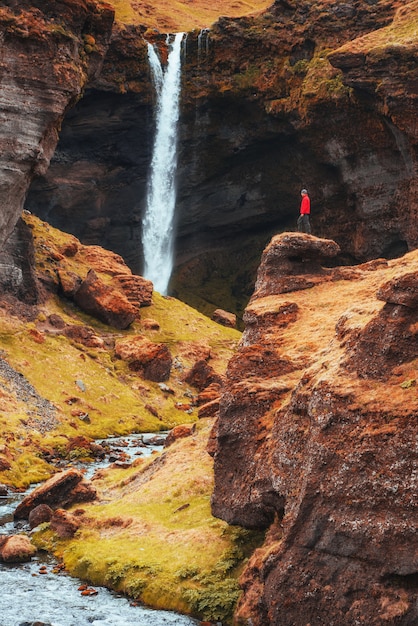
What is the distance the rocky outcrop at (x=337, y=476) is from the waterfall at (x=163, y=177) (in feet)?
300

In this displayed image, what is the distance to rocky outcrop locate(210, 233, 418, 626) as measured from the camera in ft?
70.4

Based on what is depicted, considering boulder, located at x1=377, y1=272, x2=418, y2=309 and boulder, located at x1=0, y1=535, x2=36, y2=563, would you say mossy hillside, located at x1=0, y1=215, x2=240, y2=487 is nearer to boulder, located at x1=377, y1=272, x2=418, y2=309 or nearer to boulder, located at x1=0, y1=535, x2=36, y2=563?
boulder, located at x1=0, y1=535, x2=36, y2=563

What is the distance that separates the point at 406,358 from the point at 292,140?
3650 inches

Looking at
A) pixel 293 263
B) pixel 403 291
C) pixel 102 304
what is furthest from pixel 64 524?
pixel 102 304

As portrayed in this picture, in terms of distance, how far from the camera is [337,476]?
22609 millimetres

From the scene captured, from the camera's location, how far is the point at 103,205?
11969cm

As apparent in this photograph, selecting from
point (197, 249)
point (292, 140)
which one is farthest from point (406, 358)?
point (197, 249)

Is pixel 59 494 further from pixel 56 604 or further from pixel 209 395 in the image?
pixel 209 395

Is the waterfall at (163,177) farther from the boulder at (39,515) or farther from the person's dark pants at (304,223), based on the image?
the boulder at (39,515)

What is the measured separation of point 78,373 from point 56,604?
1956 inches

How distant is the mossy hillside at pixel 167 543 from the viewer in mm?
27297

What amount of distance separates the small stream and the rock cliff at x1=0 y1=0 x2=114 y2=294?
162 feet

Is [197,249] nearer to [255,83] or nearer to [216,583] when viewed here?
[255,83]

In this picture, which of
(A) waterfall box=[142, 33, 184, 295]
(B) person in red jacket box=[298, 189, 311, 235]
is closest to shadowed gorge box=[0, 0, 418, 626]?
(A) waterfall box=[142, 33, 184, 295]
